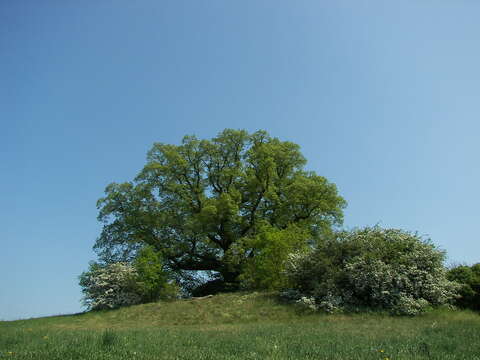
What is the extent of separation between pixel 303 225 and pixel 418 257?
14761 mm

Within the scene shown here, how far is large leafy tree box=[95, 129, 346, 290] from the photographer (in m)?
36.8

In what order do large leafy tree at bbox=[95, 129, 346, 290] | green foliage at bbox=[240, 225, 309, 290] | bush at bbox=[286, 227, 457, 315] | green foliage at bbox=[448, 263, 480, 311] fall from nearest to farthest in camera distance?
bush at bbox=[286, 227, 457, 315], green foliage at bbox=[448, 263, 480, 311], green foliage at bbox=[240, 225, 309, 290], large leafy tree at bbox=[95, 129, 346, 290]

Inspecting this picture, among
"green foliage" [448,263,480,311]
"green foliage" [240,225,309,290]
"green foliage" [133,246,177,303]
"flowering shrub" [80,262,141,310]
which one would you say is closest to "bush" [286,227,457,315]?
Result: "green foliage" [448,263,480,311]

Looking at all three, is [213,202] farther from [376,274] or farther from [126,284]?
[376,274]

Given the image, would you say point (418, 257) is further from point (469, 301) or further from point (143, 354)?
point (143, 354)

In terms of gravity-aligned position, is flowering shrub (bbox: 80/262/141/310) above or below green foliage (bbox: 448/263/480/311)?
above

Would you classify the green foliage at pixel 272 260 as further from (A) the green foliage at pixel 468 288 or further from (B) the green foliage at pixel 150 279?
(A) the green foliage at pixel 468 288

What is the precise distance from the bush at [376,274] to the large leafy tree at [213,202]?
12345 millimetres

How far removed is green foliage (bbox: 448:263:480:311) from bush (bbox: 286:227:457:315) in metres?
1.02

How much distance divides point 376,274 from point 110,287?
18508mm

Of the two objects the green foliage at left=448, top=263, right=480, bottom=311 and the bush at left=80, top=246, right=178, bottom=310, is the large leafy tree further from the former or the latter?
the green foliage at left=448, top=263, right=480, bottom=311

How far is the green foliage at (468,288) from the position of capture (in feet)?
75.2

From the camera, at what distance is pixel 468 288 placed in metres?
22.9

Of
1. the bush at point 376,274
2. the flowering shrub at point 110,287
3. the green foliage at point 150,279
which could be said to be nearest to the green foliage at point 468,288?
the bush at point 376,274
